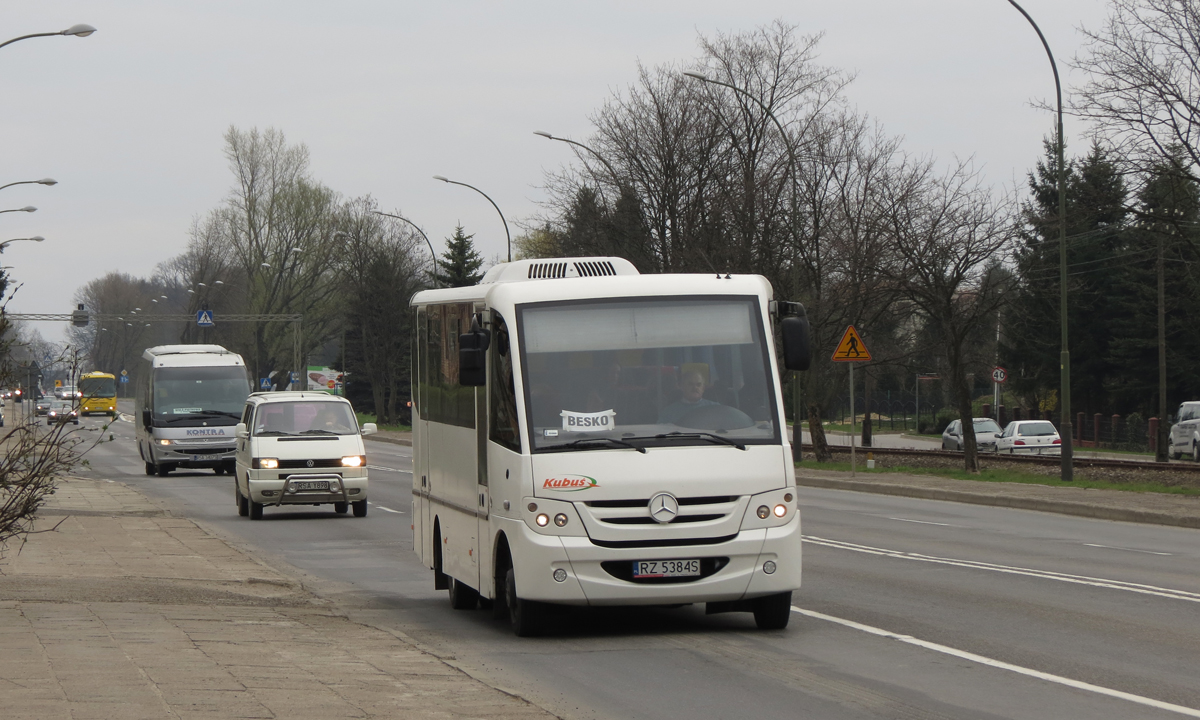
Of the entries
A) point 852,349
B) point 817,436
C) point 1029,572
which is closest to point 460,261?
point 817,436

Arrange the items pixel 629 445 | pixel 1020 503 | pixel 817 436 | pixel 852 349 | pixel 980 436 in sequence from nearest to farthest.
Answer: pixel 629 445 → pixel 1020 503 → pixel 852 349 → pixel 817 436 → pixel 980 436

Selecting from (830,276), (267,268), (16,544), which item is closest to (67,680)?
(16,544)

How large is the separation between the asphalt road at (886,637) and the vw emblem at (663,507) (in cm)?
85

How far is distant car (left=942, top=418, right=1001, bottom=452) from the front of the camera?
178 feet

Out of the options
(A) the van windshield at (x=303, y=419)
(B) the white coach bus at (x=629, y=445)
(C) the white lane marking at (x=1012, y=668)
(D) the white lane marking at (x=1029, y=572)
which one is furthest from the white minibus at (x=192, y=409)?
(C) the white lane marking at (x=1012, y=668)

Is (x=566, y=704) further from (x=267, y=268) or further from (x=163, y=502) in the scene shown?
(x=267, y=268)

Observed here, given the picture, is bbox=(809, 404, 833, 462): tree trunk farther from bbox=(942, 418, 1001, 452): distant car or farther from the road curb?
bbox=(942, 418, 1001, 452): distant car

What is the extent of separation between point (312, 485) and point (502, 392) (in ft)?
45.0

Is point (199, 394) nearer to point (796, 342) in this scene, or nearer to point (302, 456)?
point (302, 456)

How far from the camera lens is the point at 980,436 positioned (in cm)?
5522

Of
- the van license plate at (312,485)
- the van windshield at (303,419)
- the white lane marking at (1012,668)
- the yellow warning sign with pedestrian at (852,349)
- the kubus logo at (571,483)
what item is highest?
the yellow warning sign with pedestrian at (852,349)

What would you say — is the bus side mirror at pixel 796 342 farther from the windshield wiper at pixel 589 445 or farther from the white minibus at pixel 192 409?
the white minibus at pixel 192 409

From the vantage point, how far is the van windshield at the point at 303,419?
2431cm

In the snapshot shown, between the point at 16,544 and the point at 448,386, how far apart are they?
7753 mm
